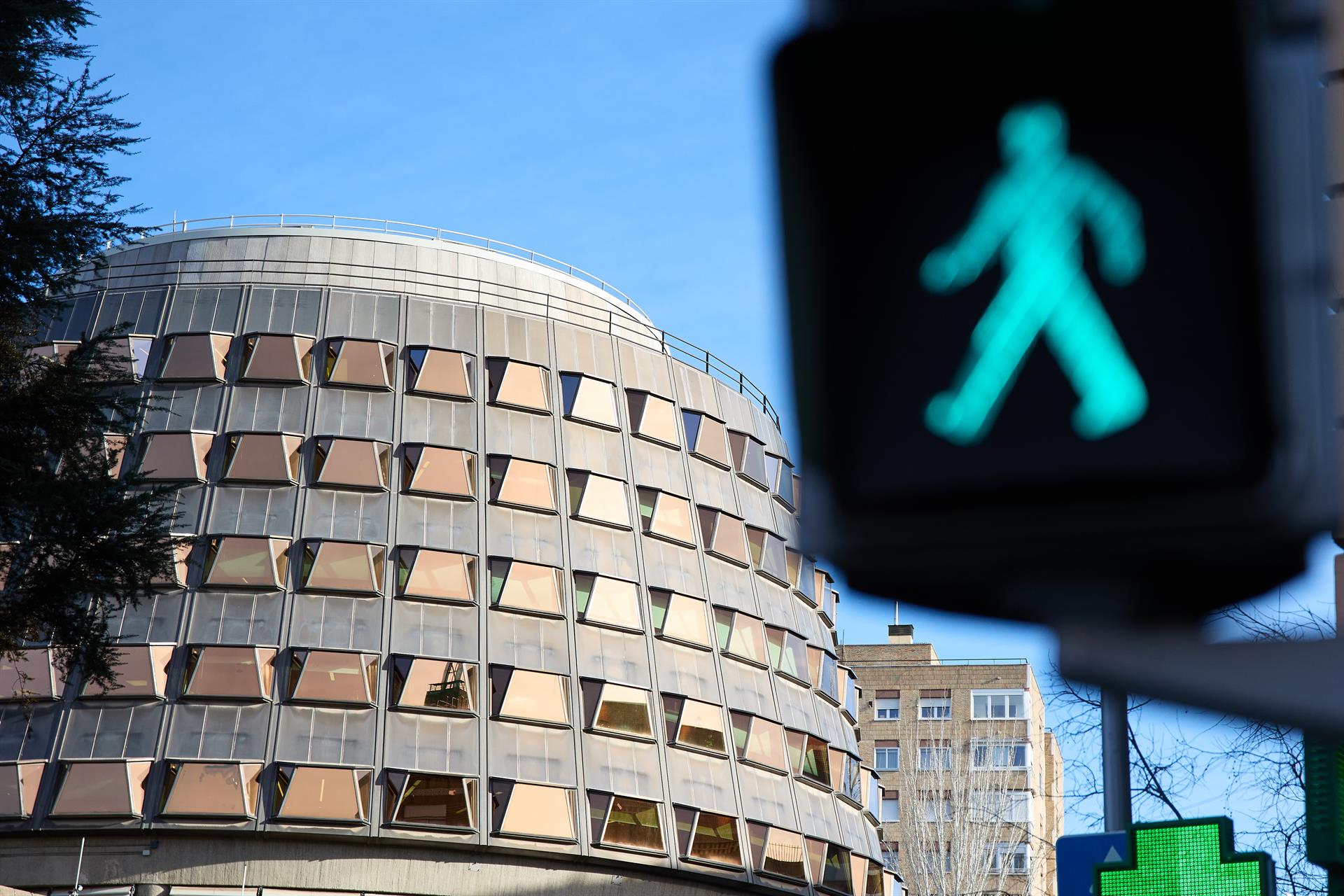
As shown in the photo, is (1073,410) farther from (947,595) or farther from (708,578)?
(708,578)

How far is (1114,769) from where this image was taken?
8.99 metres

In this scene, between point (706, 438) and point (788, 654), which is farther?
point (706, 438)

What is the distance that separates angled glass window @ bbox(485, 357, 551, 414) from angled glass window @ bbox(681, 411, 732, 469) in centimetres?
398

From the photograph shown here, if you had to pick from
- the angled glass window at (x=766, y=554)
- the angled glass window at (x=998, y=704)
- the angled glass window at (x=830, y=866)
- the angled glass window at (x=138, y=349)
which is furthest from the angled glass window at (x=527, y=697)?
the angled glass window at (x=998, y=704)

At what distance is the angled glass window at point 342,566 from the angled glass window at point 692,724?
6.91 m

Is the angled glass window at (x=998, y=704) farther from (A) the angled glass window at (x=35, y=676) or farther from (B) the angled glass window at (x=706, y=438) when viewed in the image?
(A) the angled glass window at (x=35, y=676)

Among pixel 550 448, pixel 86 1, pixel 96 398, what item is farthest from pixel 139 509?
pixel 550 448

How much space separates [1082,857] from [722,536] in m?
29.9

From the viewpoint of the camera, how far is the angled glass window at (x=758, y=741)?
3475 cm

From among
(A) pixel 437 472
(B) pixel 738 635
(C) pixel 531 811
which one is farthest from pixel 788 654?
(A) pixel 437 472

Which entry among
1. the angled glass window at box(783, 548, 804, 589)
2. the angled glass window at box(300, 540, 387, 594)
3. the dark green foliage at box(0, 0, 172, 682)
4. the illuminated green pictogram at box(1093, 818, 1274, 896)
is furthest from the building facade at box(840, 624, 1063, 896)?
the illuminated green pictogram at box(1093, 818, 1274, 896)

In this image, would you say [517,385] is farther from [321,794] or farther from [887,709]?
[887,709]

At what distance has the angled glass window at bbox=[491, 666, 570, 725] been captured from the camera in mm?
31734

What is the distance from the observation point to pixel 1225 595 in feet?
4.28
